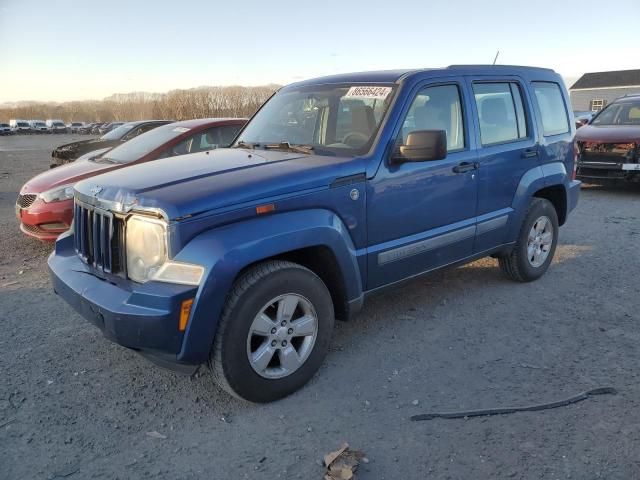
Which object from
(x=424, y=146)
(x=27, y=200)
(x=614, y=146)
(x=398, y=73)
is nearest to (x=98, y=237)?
(x=424, y=146)

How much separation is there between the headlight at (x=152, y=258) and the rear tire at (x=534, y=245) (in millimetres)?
3368

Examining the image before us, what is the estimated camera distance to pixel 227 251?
9.10ft

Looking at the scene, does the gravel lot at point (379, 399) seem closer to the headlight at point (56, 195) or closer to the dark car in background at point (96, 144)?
the headlight at point (56, 195)

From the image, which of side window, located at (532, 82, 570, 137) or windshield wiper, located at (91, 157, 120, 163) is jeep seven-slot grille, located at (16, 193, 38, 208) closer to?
windshield wiper, located at (91, 157, 120, 163)

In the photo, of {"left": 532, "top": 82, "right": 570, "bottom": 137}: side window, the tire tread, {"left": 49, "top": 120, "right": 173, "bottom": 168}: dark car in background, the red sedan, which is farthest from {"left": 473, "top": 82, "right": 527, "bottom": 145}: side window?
{"left": 49, "top": 120, "right": 173, "bottom": 168}: dark car in background

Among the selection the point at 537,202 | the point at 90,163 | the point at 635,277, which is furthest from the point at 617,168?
the point at 90,163

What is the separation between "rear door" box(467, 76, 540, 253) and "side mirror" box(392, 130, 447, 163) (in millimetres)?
924

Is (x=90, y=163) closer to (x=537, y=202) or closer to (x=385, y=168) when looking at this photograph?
(x=385, y=168)

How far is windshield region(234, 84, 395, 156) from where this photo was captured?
3770 mm

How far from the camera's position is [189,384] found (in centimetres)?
344

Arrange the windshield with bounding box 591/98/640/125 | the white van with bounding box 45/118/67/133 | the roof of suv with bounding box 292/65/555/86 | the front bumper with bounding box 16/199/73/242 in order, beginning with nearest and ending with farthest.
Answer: the roof of suv with bounding box 292/65/555/86 < the front bumper with bounding box 16/199/73/242 < the windshield with bounding box 591/98/640/125 < the white van with bounding box 45/118/67/133

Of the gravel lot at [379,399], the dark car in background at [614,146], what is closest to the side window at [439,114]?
the gravel lot at [379,399]

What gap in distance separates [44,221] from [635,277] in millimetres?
6586

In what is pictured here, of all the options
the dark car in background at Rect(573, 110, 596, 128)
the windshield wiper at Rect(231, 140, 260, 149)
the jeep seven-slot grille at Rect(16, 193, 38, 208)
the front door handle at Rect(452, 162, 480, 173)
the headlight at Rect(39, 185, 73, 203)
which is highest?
the dark car in background at Rect(573, 110, 596, 128)
